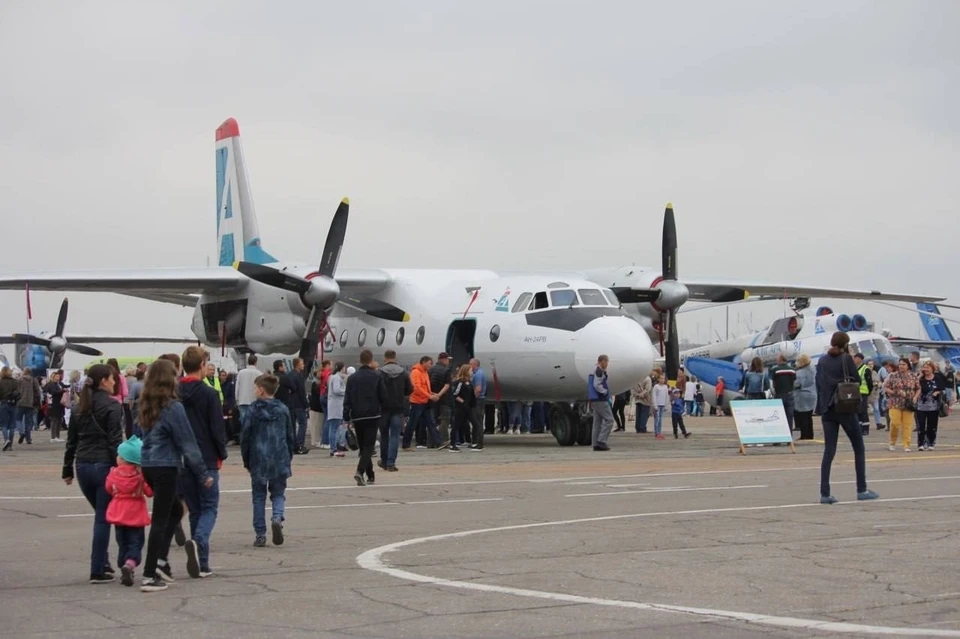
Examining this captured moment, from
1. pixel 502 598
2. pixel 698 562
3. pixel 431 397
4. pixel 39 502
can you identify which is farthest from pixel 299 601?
pixel 431 397

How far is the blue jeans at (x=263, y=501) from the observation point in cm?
1095

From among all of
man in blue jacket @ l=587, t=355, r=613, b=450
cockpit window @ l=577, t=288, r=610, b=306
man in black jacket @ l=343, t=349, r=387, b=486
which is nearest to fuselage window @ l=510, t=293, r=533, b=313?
cockpit window @ l=577, t=288, r=610, b=306

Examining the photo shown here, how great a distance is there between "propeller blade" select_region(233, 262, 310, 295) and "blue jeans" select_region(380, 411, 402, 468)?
9354mm

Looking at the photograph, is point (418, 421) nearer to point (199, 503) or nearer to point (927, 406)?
point (927, 406)

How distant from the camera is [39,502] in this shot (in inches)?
590

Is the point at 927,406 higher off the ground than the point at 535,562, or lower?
higher

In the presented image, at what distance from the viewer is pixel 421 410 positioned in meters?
24.8

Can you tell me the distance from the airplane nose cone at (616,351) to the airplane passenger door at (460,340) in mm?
3300

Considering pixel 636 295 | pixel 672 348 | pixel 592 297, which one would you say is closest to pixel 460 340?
pixel 592 297

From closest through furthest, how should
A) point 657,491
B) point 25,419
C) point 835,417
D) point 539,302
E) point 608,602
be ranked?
point 608,602 < point 835,417 < point 657,491 < point 539,302 < point 25,419

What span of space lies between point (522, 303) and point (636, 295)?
13.9 feet

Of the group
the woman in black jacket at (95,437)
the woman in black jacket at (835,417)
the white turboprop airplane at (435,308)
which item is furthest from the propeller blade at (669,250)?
the woman in black jacket at (95,437)

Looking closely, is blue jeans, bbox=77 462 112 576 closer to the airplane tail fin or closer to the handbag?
the handbag

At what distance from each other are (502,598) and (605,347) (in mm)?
16242
